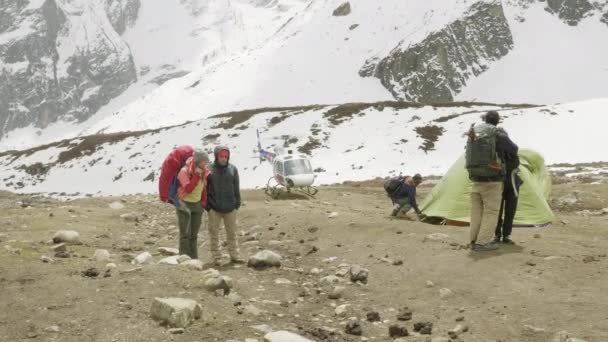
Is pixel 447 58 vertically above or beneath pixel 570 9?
beneath

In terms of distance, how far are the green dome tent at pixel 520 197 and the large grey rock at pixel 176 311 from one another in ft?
28.6

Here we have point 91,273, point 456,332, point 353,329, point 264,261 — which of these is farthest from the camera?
point 264,261

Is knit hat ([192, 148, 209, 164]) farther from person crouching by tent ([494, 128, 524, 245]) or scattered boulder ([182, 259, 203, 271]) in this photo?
person crouching by tent ([494, 128, 524, 245])

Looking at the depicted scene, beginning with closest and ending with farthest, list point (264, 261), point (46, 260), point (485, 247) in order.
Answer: point (46, 260) < point (485, 247) < point (264, 261)

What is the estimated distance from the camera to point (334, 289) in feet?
28.2

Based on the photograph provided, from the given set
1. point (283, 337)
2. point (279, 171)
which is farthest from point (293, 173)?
point (283, 337)

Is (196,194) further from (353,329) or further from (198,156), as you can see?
(353,329)

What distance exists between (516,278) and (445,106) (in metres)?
50.0

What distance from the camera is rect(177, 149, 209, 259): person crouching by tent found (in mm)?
10367

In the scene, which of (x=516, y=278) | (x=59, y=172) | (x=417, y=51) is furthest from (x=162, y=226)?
(x=417, y=51)

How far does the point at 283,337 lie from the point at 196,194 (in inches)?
193

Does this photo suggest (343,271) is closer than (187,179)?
Yes

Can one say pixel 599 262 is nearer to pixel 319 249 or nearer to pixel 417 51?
pixel 319 249

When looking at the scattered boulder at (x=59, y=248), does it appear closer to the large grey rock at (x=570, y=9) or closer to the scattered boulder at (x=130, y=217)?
the scattered boulder at (x=130, y=217)
